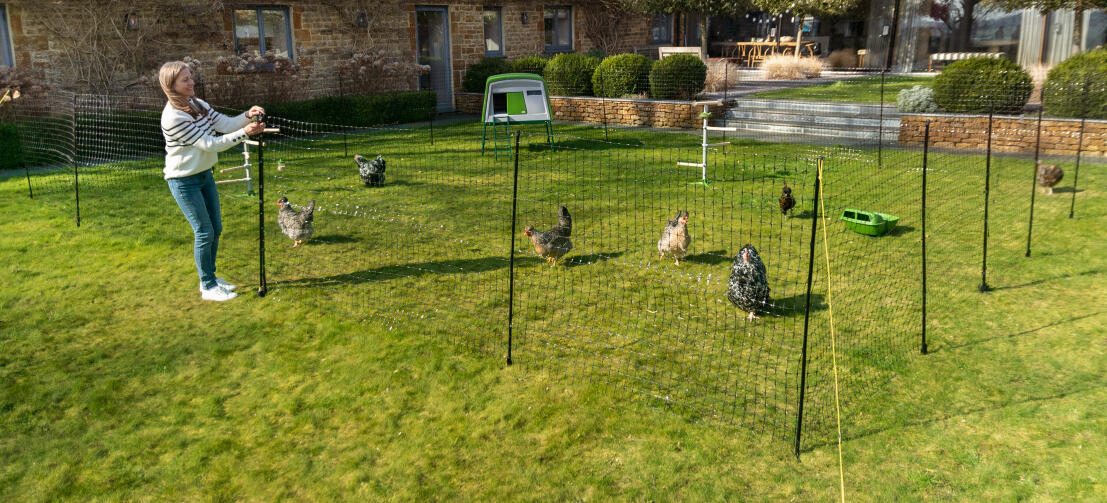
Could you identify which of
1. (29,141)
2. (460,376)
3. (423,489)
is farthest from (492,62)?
(423,489)

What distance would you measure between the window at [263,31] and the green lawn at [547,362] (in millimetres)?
8897

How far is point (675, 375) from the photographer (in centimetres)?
549

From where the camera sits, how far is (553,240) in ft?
24.6

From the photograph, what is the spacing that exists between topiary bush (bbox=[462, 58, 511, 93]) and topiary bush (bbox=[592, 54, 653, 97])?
366 cm

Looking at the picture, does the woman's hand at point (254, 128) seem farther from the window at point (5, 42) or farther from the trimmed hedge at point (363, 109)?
the window at point (5, 42)

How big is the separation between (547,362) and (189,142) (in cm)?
352

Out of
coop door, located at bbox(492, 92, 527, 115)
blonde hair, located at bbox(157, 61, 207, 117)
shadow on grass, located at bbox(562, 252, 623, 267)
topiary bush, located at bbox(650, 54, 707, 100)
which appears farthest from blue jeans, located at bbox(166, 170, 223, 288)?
topiary bush, located at bbox(650, 54, 707, 100)

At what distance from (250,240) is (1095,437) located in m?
8.18

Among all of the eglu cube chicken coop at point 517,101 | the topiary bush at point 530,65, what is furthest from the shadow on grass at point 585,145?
the topiary bush at point 530,65

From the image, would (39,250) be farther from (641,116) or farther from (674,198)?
(641,116)

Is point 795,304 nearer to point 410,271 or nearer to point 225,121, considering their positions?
point 410,271

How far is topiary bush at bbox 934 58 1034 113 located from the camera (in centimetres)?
1345

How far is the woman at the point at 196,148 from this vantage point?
6.23m

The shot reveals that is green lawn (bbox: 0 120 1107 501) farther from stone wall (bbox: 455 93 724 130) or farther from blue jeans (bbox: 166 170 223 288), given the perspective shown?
stone wall (bbox: 455 93 724 130)
